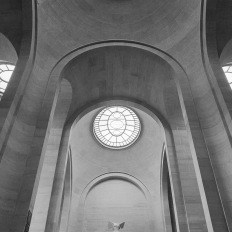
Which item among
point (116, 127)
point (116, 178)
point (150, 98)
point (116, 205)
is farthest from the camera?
point (116, 127)

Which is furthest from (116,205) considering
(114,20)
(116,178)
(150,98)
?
(114,20)

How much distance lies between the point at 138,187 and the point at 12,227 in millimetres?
12983

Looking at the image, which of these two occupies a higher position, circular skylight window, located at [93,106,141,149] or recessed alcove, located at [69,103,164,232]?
circular skylight window, located at [93,106,141,149]

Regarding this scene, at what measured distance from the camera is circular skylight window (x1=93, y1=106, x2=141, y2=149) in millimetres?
17891

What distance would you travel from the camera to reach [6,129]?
6180mm

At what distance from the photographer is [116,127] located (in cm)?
1845

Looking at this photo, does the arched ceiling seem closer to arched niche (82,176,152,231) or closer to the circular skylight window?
the circular skylight window

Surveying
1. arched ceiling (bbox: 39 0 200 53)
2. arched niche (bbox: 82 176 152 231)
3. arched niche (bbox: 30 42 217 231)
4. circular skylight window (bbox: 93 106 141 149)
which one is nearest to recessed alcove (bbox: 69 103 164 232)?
arched niche (bbox: 82 176 152 231)

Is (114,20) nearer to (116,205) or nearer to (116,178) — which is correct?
(116,178)

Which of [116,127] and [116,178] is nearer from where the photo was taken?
[116,178]

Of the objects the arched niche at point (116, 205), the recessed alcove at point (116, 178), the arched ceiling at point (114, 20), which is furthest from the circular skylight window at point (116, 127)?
the arched ceiling at point (114, 20)

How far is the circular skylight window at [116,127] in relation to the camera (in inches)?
704

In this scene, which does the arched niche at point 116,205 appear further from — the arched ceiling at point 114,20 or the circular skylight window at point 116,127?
the arched ceiling at point 114,20

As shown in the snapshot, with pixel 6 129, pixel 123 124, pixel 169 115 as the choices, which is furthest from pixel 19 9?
pixel 123 124
